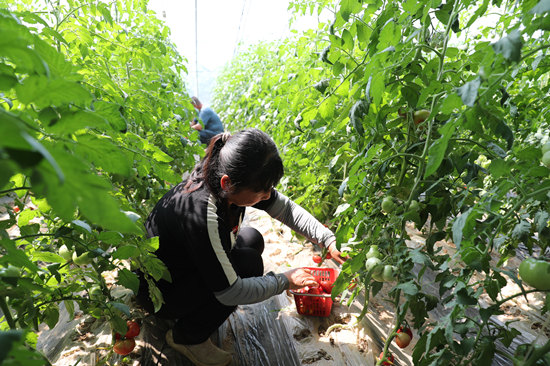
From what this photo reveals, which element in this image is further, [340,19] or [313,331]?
[313,331]

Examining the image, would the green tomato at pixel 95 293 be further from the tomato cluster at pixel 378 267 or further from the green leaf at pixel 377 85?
the green leaf at pixel 377 85

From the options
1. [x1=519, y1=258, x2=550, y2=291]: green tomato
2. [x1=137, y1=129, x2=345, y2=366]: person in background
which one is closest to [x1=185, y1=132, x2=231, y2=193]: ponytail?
[x1=137, y1=129, x2=345, y2=366]: person in background

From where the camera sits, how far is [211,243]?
123 centimetres

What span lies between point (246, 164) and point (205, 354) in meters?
0.81

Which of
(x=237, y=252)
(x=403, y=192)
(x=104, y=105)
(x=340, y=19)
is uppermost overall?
(x=340, y=19)

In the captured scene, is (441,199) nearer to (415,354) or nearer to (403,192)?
(403,192)

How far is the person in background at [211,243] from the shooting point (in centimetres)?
123

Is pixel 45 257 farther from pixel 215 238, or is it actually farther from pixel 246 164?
pixel 246 164

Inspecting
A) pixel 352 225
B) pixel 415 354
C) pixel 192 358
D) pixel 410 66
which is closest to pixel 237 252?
pixel 192 358

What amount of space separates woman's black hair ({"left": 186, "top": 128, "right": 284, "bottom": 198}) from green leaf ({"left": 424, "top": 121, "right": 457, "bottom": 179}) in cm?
68

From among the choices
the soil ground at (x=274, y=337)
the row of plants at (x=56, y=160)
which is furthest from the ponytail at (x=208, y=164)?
the soil ground at (x=274, y=337)

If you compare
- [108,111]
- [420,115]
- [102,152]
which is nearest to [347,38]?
[420,115]

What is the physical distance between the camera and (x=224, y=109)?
6.48m

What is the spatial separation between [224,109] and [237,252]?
5.22 m
